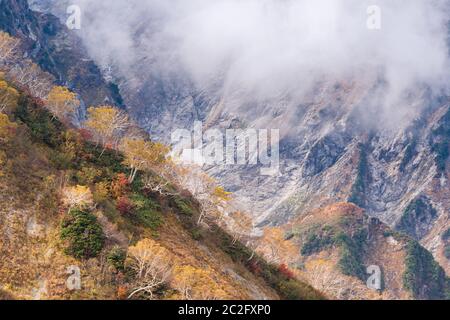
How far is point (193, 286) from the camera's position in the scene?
2443 inches

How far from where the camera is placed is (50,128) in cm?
8575

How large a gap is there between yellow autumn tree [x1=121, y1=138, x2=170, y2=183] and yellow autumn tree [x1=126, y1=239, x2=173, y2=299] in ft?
78.6

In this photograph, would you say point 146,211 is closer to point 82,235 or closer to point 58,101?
point 82,235

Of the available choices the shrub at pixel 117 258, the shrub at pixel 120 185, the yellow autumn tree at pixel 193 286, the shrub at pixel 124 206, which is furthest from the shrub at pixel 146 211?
the yellow autumn tree at pixel 193 286

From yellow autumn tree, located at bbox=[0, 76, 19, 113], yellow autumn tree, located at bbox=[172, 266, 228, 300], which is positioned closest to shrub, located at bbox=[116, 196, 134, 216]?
yellow autumn tree, located at bbox=[172, 266, 228, 300]

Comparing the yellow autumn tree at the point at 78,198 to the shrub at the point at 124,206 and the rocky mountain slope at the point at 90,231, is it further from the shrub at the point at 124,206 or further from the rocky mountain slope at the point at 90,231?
the shrub at the point at 124,206

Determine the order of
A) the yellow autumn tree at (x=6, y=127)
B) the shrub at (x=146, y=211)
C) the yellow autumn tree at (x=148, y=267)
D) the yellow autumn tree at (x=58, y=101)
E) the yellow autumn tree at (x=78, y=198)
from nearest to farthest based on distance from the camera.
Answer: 1. the yellow autumn tree at (x=148, y=267)
2. the yellow autumn tree at (x=78, y=198)
3. the yellow autumn tree at (x=6, y=127)
4. the shrub at (x=146, y=211)
5. the yellow autumn tree at (x=58, y=101)

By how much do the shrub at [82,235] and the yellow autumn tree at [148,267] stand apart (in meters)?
4.62

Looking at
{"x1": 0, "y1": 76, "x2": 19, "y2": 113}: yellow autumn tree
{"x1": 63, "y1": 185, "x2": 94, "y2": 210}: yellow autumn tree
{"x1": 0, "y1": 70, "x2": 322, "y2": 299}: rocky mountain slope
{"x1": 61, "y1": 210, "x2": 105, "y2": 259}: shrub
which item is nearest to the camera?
{"x1": 0, "y1": 70, "x2": 322, "y2": 299}: rocky mountain slope

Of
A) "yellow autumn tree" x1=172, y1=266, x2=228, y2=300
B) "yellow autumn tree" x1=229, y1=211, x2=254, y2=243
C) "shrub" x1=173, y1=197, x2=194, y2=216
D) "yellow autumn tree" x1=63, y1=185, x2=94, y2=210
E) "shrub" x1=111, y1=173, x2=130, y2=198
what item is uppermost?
"yellow autumn tree" x1=63, y1=185, x2=94, y2=210

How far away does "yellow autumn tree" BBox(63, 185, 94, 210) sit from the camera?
67.7 meters

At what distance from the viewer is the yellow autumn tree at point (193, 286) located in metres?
60.5

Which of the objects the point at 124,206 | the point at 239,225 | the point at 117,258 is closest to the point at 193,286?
the point at 117,258

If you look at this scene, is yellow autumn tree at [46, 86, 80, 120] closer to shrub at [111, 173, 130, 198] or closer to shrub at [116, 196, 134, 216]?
shrub at [111, 173, 130, 198]
